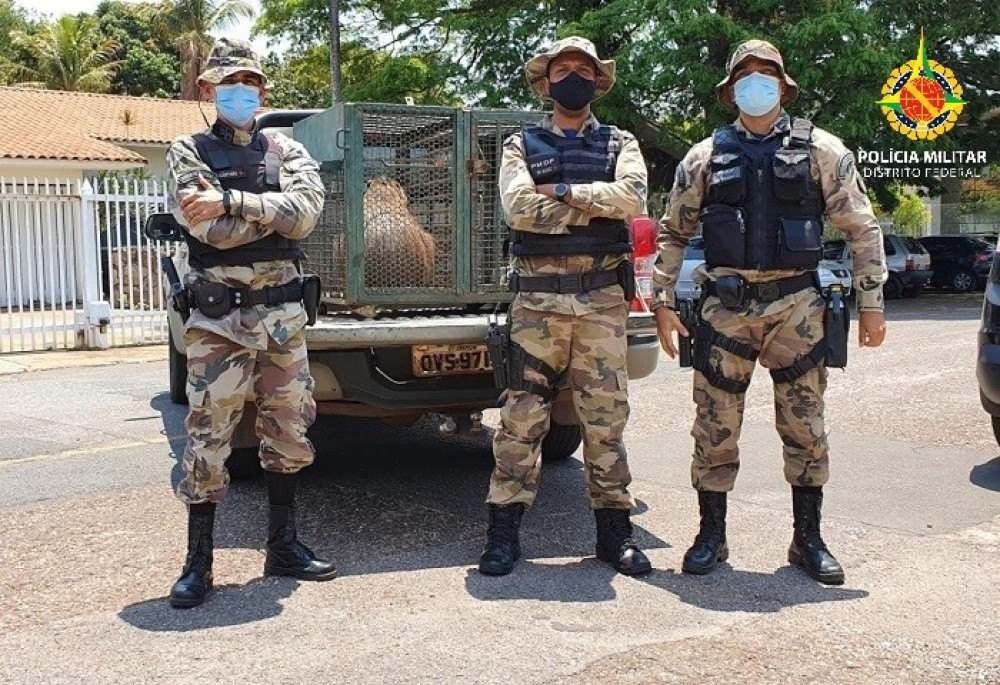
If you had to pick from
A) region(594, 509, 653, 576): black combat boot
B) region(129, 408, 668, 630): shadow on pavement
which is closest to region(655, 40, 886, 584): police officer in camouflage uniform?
region(594, 509, 653, 576): black combat boot

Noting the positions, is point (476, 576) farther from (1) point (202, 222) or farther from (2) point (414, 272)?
(1) point (202, 222)

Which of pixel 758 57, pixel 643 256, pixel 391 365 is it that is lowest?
pixel 391 365

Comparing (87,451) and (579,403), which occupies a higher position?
(579,403)

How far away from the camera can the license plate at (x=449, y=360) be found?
4801 mm

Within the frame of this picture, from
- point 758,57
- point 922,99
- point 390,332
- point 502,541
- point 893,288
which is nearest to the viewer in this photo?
point 758,57

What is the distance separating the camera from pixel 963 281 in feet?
79.8

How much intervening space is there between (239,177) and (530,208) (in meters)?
1.07

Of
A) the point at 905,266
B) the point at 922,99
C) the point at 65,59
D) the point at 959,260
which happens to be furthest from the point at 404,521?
the point at 65,59

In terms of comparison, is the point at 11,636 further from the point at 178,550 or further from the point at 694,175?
the point at 694,175

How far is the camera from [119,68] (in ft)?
122

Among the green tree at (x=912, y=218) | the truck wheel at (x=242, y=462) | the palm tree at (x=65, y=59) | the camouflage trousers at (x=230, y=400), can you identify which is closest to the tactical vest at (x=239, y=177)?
the camouflage trousers at (x=230, y=400)

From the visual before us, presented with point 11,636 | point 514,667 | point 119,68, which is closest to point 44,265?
point 11,636

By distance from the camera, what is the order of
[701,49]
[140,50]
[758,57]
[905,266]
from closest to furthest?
[758,57], [701,49], [905,266], [140,50]

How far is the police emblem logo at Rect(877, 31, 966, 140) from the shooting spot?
18719 millimetres
